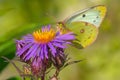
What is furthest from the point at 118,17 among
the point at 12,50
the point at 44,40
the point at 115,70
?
the point at 44,40

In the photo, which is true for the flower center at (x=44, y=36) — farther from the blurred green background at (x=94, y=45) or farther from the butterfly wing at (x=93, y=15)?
the blurred green background at (x=94, y=45)

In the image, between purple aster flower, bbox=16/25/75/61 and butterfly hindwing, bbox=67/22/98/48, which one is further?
butterfly hindwing, bbox=67/22/98/48

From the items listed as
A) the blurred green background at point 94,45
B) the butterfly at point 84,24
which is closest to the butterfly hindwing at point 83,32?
the butterfly at point 84,24

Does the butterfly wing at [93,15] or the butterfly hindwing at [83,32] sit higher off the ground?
the butterfly wing at [93,15]

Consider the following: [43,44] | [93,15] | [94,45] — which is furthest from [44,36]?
[94,45]

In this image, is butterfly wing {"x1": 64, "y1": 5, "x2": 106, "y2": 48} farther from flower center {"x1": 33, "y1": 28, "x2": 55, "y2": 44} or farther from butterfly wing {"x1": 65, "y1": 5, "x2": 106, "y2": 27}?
flower center {"x1": 33, "y1": 28, "x2": 55, "y2": 44}

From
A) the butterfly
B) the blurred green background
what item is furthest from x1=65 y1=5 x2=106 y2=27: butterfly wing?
the blurred green background

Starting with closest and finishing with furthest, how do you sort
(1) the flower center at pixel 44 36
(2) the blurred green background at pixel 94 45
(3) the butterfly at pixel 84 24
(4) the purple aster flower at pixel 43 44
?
(4) the purple aster flower at pixel 43 44, (1) the flower center at pixel 44 36, (3) the butterfly at pixel 84 24, (2) the blurred green background at pixel 94 45
